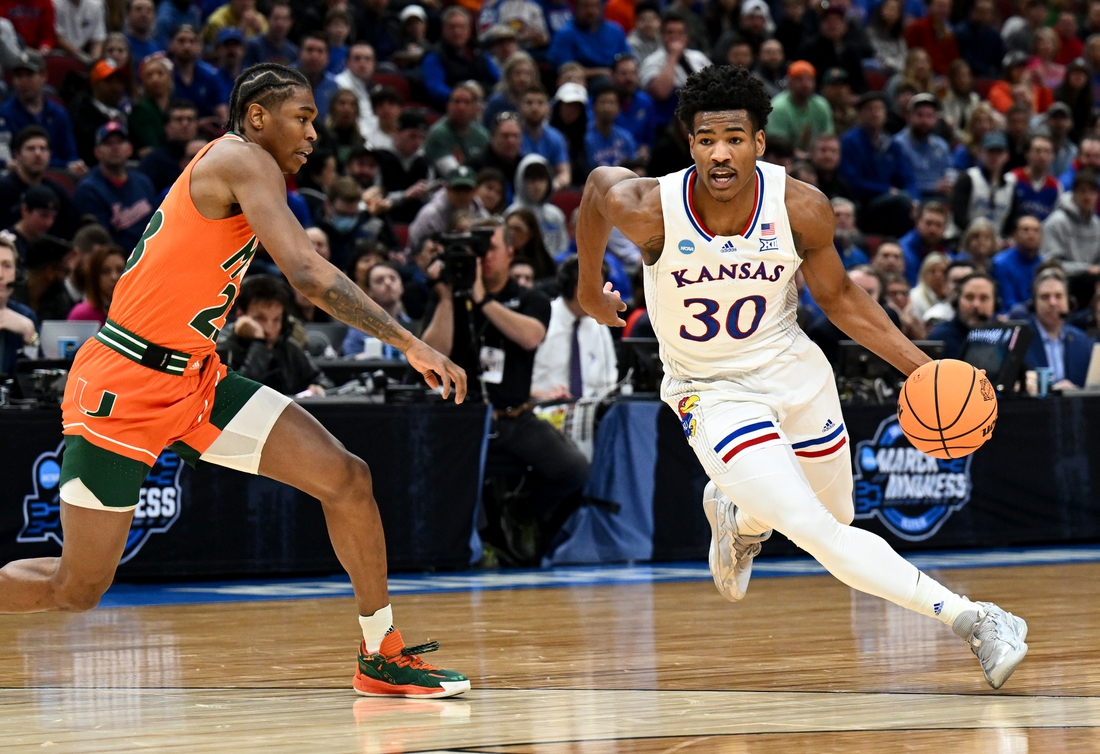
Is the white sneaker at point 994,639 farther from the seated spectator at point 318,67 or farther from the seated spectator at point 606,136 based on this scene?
the seated spectator at point 606,136

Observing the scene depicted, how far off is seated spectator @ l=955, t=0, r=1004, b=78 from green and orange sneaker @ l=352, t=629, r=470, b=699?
15451mm

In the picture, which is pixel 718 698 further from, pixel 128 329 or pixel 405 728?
pixel 128 329

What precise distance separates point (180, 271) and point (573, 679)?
1.80m

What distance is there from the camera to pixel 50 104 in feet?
→ 39.9

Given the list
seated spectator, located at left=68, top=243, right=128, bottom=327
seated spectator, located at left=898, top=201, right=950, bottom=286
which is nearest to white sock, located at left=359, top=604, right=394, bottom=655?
seated spectator, located at left=68, top=243, right=128, bottom=327

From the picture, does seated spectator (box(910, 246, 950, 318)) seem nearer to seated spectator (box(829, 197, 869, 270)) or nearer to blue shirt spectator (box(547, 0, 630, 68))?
seated spectator (box(829, 197, 869, 270))

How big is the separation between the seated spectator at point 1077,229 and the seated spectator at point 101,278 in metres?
8.53

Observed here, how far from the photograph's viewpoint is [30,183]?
440 inches

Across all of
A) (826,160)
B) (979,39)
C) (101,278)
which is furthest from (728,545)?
(979,39)

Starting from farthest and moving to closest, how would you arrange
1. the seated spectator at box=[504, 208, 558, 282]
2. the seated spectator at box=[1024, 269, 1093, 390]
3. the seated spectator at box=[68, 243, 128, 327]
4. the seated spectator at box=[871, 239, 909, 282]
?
1. the seated spectator at box=[871, 239, 909, 282]
2. the seated spectator at box=[1024, 269, 1093, 390]
3. the seated spectator at box=[504, 208, 558, 282]
4. the seated spectator at box=[68, 243, 128, 327]

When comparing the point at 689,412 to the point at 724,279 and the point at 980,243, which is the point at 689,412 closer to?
the point at 724,279

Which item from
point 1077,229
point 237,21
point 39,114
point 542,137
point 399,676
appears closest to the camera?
point 399,676

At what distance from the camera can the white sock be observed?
4777mm

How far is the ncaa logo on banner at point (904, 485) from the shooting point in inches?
381
